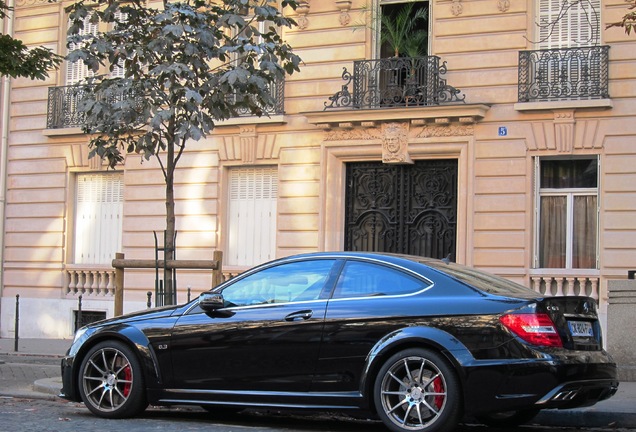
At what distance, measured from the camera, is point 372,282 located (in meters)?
8.91

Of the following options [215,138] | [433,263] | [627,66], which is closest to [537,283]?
[627,66]

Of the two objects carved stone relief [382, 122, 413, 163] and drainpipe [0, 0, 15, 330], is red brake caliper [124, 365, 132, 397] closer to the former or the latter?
carved stone relief [382, 122, 413, 163]

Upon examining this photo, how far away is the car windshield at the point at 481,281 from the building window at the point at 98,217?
15.2 metres

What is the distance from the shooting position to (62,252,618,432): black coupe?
8.09 meters

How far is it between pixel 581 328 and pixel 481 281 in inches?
34.6

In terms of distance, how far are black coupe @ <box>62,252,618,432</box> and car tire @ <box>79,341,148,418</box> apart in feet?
0.04

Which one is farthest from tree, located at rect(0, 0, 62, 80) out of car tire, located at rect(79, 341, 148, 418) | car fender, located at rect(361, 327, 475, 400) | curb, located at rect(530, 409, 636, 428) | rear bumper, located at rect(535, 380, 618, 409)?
rear bumper, located at rect(535, 380, 618, 409)

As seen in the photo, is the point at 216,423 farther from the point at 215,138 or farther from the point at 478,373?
the point at 215,138

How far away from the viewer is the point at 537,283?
18.7 meters

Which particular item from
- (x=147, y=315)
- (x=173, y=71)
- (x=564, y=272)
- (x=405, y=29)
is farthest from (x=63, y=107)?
(x=147, y=315)

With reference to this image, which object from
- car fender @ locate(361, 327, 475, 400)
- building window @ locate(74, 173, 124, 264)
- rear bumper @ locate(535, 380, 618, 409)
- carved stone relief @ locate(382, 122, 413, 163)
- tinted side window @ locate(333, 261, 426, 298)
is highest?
carved stone relief @ locate(382, 122, 413, 163)

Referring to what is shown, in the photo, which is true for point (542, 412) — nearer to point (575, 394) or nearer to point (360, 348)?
point (575, 394)

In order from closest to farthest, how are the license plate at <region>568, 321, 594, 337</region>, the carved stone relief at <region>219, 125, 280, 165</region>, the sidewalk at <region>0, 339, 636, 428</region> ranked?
1. the license plate at <region>568, 321, 594, 337</region>
2. the sidewalk at <region>0, 339, 636, 428</region>
3. the carved stone relief at <region>219, 125, 280, 165</region>

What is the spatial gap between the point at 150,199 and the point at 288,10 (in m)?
4.90
